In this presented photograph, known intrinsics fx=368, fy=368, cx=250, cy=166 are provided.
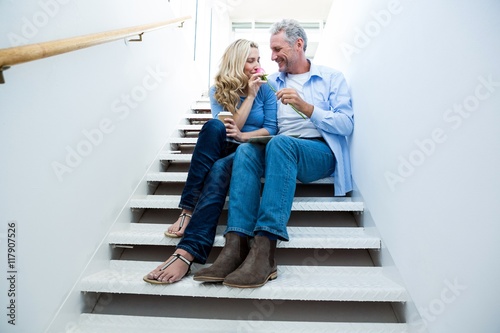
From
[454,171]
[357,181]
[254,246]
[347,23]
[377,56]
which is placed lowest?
[254,246]

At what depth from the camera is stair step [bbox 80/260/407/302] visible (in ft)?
4.11

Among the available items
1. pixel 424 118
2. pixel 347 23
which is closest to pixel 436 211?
pixel 424 118

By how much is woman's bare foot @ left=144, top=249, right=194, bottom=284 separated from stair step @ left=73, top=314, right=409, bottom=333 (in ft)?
0.42

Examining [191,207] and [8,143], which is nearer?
[8,143]

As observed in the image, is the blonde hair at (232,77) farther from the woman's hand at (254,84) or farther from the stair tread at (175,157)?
the stair tread at (175,157)

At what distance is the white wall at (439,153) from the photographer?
855 millimetres

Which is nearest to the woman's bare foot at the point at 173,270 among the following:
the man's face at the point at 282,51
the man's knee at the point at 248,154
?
the man's knee at the point at 248,154

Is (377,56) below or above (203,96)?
above

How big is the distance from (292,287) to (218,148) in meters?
0.69

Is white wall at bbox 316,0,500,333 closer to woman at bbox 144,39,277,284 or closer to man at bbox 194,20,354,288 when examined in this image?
man at bbox 194,20,354,288

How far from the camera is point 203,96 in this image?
156 inches

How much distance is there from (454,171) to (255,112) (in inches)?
44.3

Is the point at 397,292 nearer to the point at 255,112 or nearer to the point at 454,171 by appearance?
the point at 454,171

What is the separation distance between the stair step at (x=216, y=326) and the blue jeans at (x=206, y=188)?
0.73 feet
